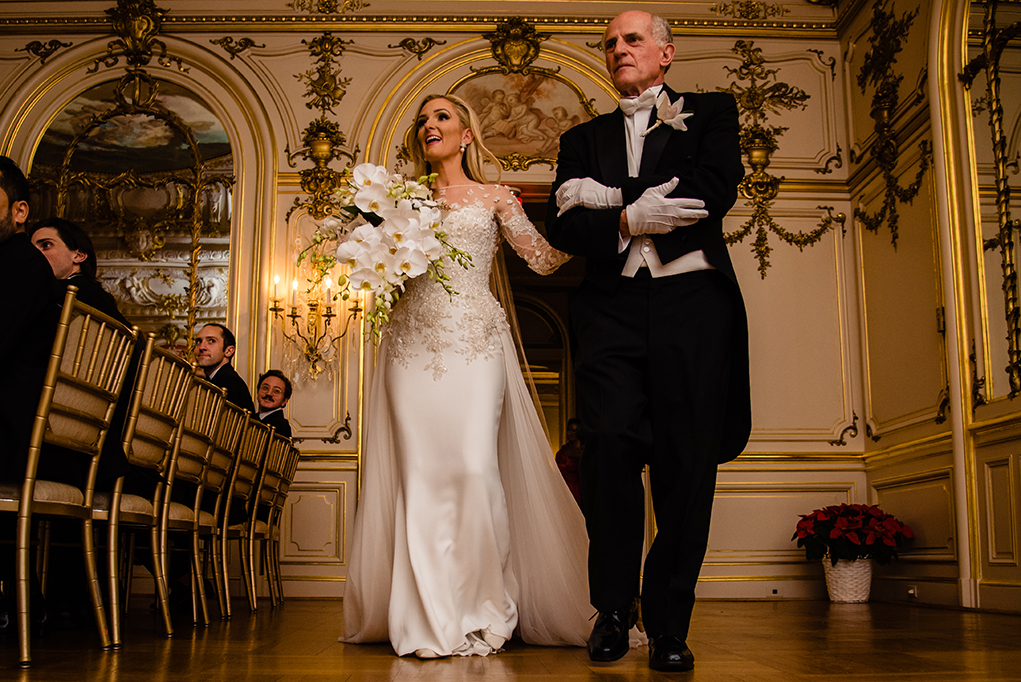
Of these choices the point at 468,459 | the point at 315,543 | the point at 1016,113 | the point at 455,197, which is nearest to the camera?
the point at 468,459

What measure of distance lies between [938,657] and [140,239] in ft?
21.6

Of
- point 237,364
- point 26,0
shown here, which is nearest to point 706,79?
point 237,364

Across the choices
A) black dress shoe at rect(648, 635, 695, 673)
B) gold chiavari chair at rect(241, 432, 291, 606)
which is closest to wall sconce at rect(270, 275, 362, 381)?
gold chiavari chair at rect(241, 432, 291, 606)

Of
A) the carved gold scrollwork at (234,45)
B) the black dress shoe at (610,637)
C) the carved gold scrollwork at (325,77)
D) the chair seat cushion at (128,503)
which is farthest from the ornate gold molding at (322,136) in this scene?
the black dress shoe at (610,637)

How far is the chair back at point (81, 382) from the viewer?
254cm

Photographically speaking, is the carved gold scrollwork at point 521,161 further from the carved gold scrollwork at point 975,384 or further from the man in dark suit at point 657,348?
the man in dark suit at point 657,348

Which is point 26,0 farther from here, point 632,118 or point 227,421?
point 632,118

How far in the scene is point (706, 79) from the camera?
24.6ft

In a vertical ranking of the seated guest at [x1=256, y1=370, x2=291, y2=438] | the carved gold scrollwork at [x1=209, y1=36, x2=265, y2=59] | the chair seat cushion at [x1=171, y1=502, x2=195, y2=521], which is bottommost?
the chair seat cushion at [x1=171, y1=502, x2=195, y2=521]

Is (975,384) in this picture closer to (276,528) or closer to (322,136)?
(276,528)

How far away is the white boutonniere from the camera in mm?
2623

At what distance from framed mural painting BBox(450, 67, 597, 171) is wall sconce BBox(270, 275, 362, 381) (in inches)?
67.6

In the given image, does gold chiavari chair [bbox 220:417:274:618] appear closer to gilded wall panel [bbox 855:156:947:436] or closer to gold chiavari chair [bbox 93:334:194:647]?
gold chiavari chair [bbox 93:334:194:647]

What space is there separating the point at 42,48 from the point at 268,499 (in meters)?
4.51
